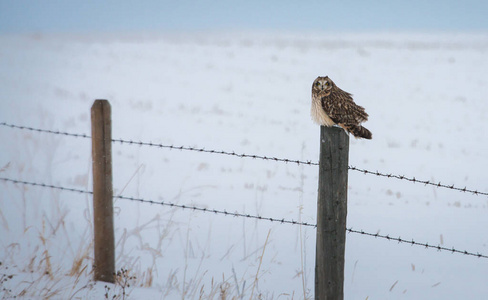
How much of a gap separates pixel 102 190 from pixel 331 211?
204cm

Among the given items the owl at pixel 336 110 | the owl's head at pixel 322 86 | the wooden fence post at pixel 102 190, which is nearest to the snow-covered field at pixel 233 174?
the wooden fence post at pixel 102 190

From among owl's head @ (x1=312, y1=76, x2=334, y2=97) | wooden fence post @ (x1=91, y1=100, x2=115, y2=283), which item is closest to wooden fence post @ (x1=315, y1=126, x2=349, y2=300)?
owl's head @ (x1=312, y1=76, x2=334, y2=97)

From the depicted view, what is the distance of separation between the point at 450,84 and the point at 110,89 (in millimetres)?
15382

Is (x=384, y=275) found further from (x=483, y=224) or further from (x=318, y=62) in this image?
(x=318, y=62)

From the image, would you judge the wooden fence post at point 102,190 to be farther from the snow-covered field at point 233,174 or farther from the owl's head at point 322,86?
the owl's head at point 322,86

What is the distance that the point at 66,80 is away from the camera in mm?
23922

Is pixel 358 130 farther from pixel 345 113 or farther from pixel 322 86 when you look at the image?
pixel 322 86

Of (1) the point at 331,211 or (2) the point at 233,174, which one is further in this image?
(2) the point at 233,174

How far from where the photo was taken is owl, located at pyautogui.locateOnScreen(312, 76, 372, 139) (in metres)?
5.05

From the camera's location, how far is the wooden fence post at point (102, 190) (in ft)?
16.1

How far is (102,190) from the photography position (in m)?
4.95

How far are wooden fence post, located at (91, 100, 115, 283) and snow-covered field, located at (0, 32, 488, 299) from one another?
177 millimetres

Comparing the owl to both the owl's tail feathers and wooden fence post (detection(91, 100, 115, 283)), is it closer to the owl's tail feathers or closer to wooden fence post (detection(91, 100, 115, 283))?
the owl's tail feathers

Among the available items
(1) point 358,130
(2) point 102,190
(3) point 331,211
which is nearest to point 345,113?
(1) point 358,130
